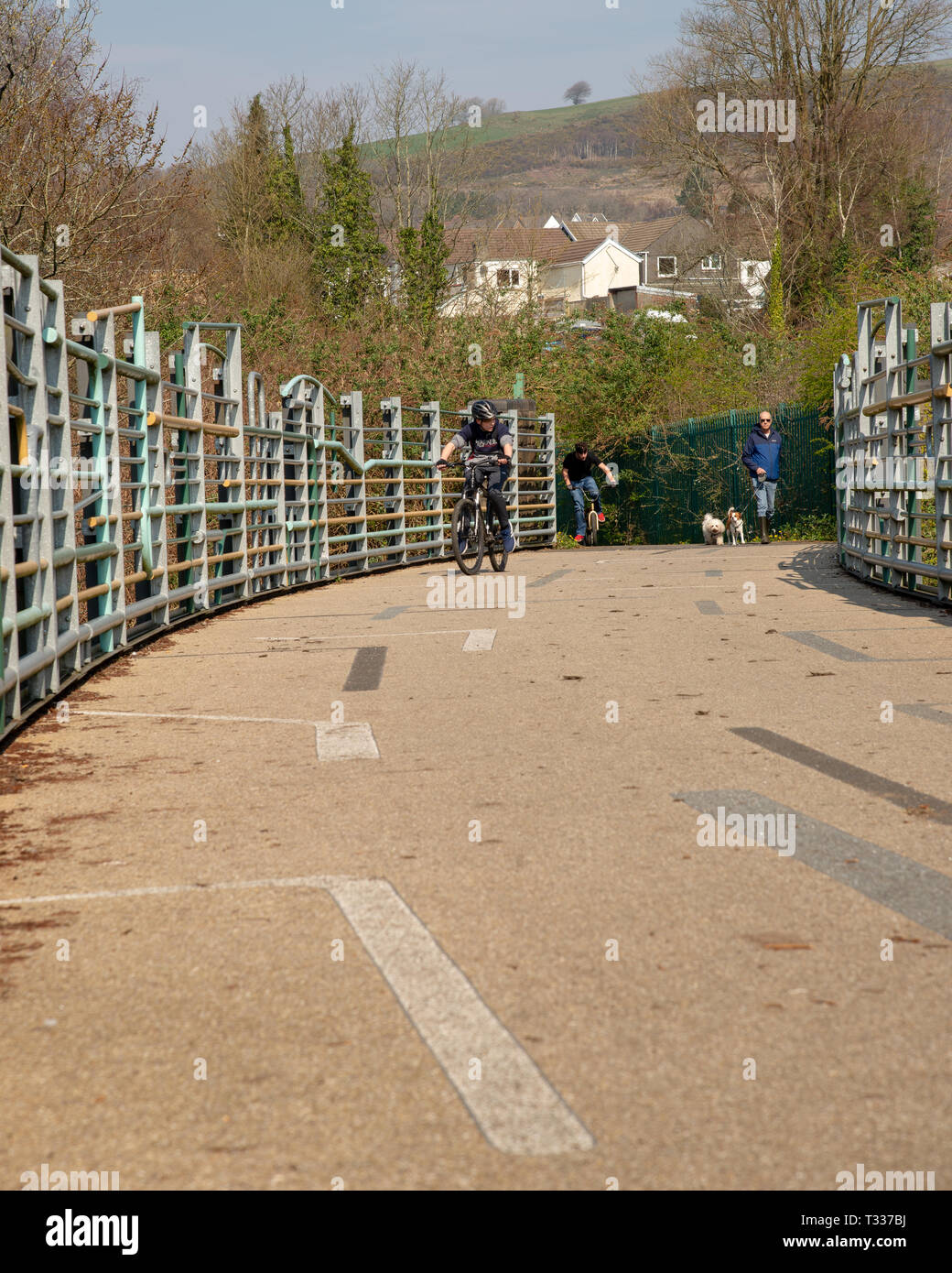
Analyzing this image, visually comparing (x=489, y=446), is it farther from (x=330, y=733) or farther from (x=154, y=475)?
(x=330, y=733)

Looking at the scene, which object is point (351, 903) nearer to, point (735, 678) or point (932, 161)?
point (735, 678)

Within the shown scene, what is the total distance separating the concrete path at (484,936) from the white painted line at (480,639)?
1856 millimetres

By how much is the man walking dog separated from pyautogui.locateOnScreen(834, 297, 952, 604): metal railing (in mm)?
7638

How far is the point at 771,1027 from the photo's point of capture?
3.18m

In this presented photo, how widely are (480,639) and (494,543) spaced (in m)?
6.41

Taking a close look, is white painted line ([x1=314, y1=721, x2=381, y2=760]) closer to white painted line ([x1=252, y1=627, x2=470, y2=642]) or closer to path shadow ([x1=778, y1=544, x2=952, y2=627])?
white painted line ([x1=252, y1=627, x2=470, y2=642])

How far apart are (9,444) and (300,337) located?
2385cm

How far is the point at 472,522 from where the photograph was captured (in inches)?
648

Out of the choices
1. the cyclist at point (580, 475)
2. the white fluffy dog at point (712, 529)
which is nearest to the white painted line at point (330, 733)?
the white fluffy dog at point (712, 529)

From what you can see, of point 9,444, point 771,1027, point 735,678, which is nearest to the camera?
point 771,1027

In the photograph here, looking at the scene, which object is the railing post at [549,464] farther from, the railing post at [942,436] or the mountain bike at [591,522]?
the railing post at [942,436]

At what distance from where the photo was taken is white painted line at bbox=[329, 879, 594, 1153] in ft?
8.95

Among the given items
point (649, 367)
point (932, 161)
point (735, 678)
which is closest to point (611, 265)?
point (932, 161)

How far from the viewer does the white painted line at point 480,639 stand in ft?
33.4
